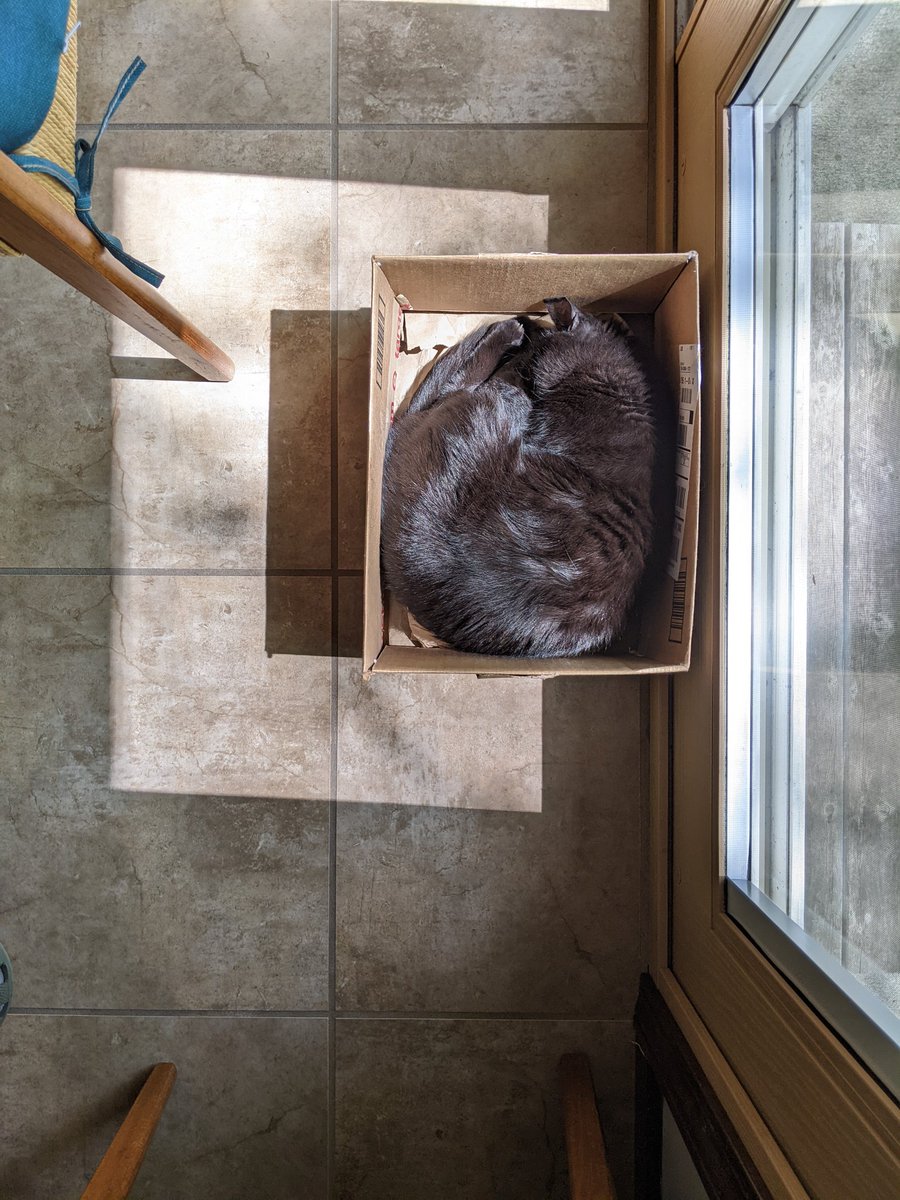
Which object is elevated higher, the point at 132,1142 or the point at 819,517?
the point at 819,517

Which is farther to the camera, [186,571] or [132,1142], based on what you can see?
[186,571]

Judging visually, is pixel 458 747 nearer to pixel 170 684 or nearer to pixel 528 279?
pixel 170 684

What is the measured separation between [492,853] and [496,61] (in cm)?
160

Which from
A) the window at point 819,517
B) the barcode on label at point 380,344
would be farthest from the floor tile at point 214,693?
the window at point 819,517

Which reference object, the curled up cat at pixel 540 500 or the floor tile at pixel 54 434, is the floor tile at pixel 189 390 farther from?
the curled up cat at pixel 540 500

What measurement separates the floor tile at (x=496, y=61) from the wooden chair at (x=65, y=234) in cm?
70

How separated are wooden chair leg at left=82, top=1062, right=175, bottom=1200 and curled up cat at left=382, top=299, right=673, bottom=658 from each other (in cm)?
104

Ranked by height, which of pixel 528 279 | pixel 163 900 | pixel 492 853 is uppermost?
pixel 528 279

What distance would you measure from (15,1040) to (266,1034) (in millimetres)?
528

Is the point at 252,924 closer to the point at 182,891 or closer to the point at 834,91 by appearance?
the point at 182,891

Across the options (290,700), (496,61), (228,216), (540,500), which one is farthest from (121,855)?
(496,61)

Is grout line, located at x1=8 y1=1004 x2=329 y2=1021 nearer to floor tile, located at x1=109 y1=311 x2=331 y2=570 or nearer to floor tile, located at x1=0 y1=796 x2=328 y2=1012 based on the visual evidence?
floor tile, located at x1=0 y1=796 x2=328 y2=1012

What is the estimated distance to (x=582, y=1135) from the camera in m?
1.29

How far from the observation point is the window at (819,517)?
84 cm
